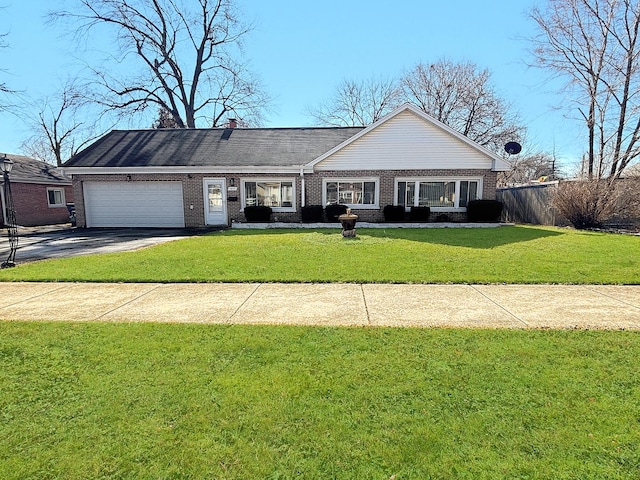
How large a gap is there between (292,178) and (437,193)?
23.5 ft

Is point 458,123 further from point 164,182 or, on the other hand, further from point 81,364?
point 81,364

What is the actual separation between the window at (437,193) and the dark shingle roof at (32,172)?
60.3 ft

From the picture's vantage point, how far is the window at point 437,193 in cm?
1698

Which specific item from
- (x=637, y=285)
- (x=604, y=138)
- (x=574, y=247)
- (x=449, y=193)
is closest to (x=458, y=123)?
(x=604, y=138)

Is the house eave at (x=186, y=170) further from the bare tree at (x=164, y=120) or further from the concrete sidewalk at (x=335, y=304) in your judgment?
the bare tree at (x=164, y=120)

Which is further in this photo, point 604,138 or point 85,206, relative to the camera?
point 604,138

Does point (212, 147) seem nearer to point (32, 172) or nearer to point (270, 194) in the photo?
point (270, 194)

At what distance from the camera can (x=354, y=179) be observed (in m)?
17.0

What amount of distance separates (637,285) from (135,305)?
849 centimetres

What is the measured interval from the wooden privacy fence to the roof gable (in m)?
2.76

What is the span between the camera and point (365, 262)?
8164mm

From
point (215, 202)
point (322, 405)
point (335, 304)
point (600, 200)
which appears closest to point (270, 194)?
→ point (215, 202)

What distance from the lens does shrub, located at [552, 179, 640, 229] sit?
14.8m

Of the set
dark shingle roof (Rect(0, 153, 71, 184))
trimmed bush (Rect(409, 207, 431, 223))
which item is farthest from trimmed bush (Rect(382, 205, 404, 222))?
dark shingle roof (Rect(0, 153, 71, 184))
